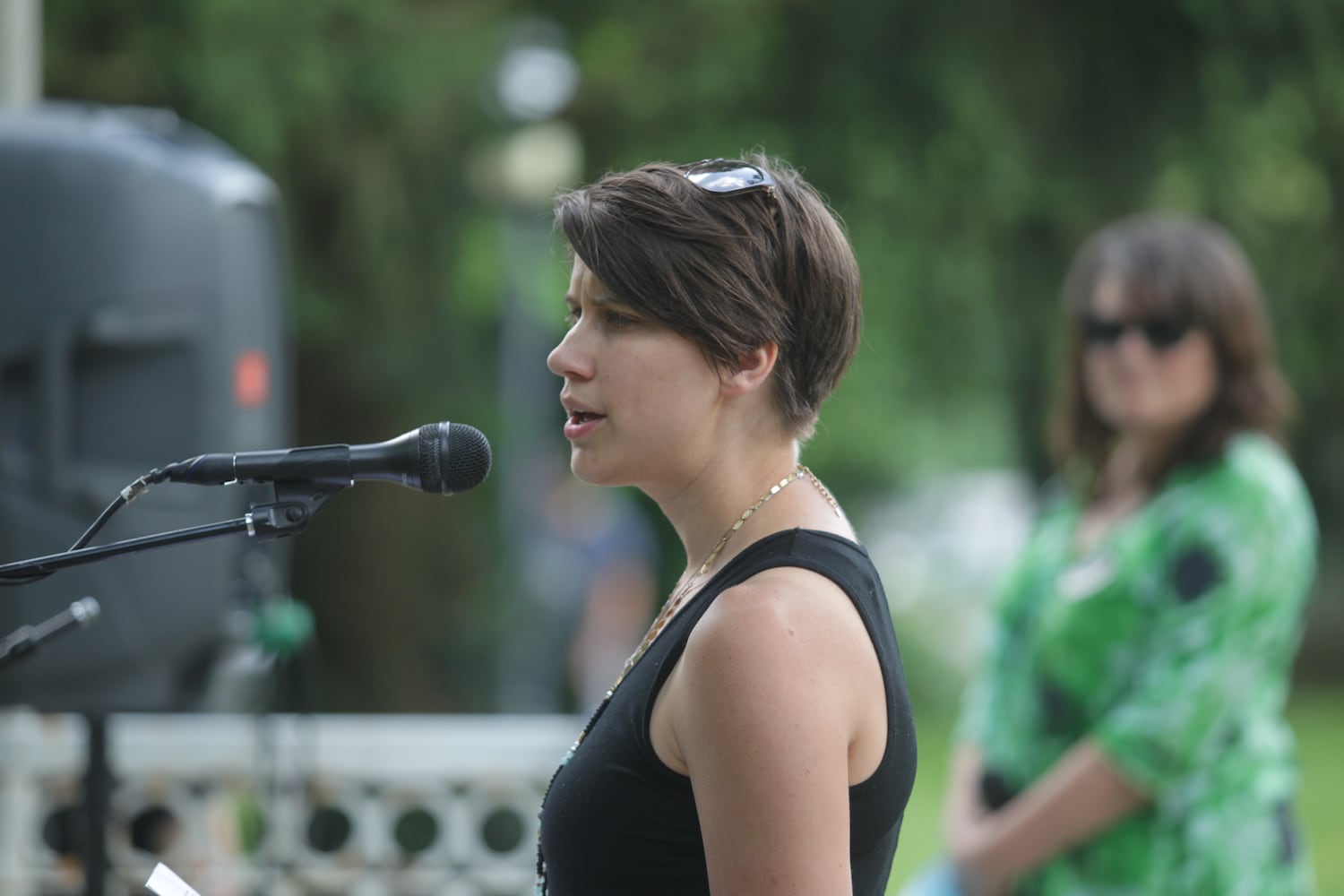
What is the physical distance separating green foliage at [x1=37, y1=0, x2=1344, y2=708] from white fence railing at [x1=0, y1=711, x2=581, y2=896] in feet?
6.49

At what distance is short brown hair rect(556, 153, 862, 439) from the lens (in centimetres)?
146

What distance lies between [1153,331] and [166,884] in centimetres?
230

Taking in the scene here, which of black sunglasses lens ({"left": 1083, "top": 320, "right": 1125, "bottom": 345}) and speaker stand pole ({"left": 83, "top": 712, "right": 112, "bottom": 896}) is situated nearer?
speaker stand pole ({"left": 83, "top": 712, "right": 112, "bottom": 896})

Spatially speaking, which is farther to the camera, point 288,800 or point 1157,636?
point 288,800

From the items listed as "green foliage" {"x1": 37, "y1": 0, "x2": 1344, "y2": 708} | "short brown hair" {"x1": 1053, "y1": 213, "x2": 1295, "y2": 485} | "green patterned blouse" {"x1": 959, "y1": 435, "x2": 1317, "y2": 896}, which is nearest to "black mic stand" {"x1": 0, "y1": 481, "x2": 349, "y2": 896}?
"green patterned blouse" {"x1": 959, "y1": 435, "x2": 1317, "y2": 896}

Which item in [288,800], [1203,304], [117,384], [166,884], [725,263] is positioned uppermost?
[725,263]

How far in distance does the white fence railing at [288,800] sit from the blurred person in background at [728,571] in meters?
2.28

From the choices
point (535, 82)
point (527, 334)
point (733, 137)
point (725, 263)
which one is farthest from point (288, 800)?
point (527, 334)

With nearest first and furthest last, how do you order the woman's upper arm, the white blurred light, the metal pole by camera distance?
the woman's upper arm → the metal pole → the white blurred light

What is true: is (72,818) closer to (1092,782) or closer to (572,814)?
(1092,782)

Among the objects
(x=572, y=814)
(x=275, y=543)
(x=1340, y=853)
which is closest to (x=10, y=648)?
(x=572, y=814)

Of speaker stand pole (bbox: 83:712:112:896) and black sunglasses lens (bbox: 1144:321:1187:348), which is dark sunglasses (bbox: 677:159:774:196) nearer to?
black sunglasses lens (bbox: 1144:321:1187:348)

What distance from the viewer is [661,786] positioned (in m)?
1.41

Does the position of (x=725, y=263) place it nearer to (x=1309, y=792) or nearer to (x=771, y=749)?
(x=771, y=749)
